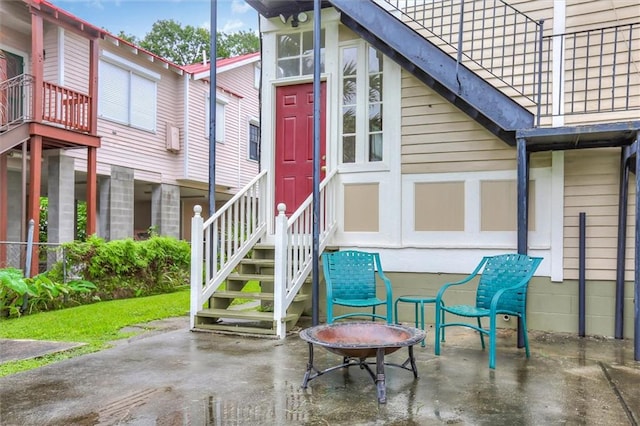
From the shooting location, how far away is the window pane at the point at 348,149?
6137 mm

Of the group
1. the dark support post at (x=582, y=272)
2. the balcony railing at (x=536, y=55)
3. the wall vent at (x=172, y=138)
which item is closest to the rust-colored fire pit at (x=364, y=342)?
the dark support post at (x=582, y=272)

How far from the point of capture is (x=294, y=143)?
21.2 feet

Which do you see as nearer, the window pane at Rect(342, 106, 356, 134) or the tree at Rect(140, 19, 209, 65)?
the window pane at Rect(342, 106, 356, 134)

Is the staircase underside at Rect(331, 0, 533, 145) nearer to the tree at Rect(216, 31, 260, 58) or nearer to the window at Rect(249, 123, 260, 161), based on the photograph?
the window at Rect(249, 123, 260, 161)

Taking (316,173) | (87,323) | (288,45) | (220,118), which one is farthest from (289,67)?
(220,118)

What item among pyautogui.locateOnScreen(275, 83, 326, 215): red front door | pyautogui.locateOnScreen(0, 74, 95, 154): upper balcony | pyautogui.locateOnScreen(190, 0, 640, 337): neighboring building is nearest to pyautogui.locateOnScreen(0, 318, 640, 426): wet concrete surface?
pyautogui.locateOnScreen(190, 0, 640, 337): neighboring building

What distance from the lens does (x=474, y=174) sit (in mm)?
5555

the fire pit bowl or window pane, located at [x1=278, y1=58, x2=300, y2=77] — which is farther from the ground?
window pane, located at [x1=278, y1=58, x2=300, y2=77]

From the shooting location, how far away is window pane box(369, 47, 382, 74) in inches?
238

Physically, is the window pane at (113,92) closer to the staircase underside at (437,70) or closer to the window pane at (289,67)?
the window pane at (289,67)

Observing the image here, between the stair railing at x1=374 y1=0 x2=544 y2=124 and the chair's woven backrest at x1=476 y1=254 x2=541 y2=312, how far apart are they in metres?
1.95

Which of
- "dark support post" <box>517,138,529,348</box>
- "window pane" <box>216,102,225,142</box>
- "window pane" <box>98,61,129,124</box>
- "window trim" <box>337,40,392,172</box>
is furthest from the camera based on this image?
"window pane" <box>216,102,225,142</box>

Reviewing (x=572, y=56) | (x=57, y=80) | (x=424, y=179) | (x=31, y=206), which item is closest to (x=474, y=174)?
(x=424, y=179)

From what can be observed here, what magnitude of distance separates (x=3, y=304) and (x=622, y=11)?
8191mm
